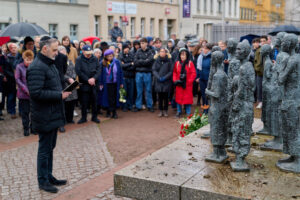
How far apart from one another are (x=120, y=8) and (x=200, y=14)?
2031 centimetres

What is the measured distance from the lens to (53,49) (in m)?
5.85

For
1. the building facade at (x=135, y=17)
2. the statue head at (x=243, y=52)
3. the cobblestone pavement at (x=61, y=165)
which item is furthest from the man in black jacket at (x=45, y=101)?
the building facade at (x=135, y=17)

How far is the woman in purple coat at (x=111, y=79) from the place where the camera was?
1133 cm

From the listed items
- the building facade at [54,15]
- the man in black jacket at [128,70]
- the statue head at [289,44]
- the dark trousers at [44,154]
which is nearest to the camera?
the statue head at [289,44]

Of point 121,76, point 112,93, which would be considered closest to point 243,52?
point 112,93

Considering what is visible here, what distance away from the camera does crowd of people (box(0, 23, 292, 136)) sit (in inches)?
415

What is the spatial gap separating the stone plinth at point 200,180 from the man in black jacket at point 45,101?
146 cm

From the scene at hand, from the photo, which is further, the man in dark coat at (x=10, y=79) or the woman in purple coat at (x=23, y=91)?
the man in dark coat at (x=10, y=79)

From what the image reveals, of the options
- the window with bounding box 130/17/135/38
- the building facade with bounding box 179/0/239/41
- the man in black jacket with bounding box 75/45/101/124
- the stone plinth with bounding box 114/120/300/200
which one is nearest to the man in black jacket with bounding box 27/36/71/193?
the stone plinth with bounding box 114/120/300/200

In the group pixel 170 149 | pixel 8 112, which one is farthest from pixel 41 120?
pixel 8 112

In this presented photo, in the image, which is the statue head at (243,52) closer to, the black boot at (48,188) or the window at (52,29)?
the black boot at (48,188)

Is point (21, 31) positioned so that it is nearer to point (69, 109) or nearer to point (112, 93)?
point (69, 109)

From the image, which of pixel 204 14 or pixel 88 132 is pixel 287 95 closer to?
pixel 88 132

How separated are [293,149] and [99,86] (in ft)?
24.3
